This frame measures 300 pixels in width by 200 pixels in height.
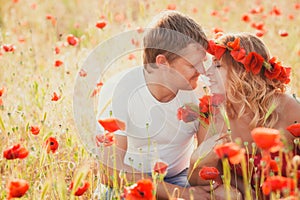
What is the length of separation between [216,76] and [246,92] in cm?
18

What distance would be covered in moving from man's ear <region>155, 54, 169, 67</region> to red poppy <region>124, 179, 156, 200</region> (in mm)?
1014

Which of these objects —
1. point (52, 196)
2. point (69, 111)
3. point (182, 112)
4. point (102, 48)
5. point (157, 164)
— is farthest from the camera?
point (102, 48)

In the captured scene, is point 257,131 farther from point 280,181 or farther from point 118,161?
point 118,161

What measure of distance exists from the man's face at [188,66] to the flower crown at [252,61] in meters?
0.08

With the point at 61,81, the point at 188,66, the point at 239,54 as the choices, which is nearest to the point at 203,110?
the point at 188,66

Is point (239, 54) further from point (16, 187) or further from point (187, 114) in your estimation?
point (16, 187)

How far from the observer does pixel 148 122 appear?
2.74 metres

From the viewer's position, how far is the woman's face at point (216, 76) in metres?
2.62

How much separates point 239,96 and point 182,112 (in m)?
0.35

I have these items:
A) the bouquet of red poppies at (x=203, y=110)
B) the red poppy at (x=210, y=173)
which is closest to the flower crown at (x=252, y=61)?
the bouquet of red poppies at (x=203, y=110)

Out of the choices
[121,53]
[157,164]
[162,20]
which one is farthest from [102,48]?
[157,164]

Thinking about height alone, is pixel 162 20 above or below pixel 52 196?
above

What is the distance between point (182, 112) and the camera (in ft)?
8.25

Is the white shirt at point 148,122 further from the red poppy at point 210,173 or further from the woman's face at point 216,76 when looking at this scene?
the red poppy at point 210,173
